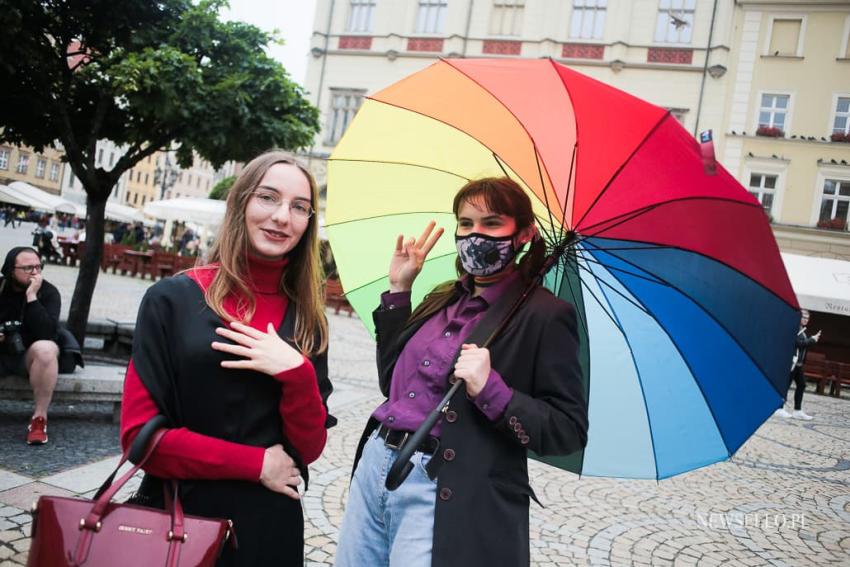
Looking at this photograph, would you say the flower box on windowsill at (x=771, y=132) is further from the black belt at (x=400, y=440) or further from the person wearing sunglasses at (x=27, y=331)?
the black belt at (x=400, y=440)

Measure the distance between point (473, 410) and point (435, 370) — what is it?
0.61 ft

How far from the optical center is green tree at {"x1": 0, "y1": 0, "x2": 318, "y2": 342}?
5.91 metres

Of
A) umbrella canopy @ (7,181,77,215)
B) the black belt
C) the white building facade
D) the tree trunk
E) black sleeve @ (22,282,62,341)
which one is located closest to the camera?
the black belt

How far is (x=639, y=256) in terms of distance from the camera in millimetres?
2320

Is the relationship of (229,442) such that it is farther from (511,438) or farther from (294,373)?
(511,438)

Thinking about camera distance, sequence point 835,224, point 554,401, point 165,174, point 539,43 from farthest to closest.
A: point 165,174 < point 539,43 < point 835,224 < point 554,401

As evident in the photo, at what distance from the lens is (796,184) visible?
23.9 m

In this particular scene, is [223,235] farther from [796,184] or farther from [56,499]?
[796,184]

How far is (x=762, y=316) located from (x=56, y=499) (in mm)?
2272

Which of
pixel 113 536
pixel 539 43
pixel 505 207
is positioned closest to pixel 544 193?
pixel 505 207

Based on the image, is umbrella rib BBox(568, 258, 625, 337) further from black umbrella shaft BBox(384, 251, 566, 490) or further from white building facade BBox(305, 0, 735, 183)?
white building facade BBox(305, 0, 735, 183)

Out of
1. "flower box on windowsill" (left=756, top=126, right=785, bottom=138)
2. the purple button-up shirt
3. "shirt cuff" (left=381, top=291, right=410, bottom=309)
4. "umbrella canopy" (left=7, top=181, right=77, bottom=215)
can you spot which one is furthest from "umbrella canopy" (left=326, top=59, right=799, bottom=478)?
"umbrella canopy" (left=7, top=181, right=77, bottom=215)

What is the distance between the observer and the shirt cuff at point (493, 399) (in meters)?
1.85

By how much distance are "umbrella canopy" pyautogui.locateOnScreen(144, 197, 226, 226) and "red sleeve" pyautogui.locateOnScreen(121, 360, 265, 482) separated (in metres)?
19.1
